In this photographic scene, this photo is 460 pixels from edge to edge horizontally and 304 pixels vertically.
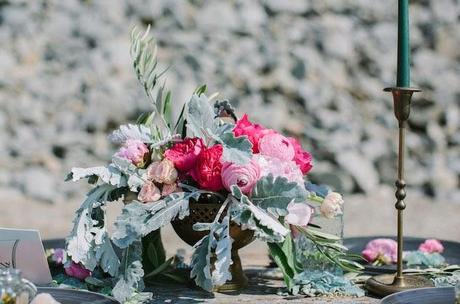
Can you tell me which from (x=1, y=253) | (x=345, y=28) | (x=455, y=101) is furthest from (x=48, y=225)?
(x=1, y=253)

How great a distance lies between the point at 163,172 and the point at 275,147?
19 cm

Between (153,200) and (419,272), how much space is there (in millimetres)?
520

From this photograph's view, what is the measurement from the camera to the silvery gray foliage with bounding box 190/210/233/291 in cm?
142

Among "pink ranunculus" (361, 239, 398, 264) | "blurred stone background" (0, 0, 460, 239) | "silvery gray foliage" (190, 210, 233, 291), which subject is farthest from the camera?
"blurred stone background" (0, 0, 460, 239)

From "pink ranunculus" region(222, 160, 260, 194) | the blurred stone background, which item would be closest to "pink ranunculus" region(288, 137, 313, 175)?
"pink ranunculus" region(222, 160, 260, 194)

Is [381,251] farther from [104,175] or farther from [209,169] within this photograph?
[104,175]

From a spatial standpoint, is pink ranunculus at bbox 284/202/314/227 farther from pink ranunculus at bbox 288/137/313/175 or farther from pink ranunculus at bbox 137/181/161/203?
pink ranunculus at bbox 137/181/161/203

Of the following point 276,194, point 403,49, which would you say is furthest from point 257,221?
point 403,49

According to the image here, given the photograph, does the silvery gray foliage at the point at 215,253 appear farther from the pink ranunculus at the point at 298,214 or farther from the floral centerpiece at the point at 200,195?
the pink ranunculus at the point at 298,214

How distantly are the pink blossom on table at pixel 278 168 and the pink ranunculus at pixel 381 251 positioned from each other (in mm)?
342

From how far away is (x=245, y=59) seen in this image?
5.57 m

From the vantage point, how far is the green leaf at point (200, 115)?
1542mm

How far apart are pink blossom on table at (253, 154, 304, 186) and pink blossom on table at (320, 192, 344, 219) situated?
6 cm

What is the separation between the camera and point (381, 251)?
1859mm
